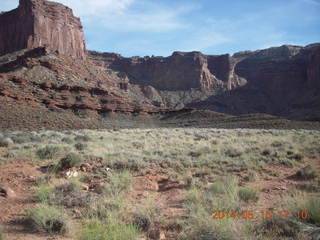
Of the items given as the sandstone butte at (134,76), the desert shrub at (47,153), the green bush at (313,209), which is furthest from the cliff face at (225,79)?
the green bush at (313,209)

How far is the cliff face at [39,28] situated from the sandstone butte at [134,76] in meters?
0.32

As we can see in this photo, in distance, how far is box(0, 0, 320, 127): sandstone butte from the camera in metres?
49.1

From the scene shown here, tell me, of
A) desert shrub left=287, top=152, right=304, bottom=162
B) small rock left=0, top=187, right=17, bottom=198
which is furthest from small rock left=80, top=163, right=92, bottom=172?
desert shrub left=287, top=152, right=304, bottom=162

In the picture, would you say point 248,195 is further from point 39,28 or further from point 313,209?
point 39,28

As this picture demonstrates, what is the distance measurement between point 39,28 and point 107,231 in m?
91.6

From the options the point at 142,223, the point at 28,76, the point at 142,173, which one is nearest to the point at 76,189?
the point at 142,223

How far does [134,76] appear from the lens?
117250 millimetres

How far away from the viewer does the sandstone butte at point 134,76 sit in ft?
161

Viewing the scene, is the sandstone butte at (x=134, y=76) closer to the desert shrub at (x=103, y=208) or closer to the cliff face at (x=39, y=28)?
the cliff face at (x=39, y=28)

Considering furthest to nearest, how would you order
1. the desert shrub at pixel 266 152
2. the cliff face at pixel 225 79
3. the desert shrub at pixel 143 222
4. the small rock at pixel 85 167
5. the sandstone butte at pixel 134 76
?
the cliff face at pixel 225 79 < the sandstone butte at pixel 134 76 < the desert shrub at pixel 266 152 < the small rock at pixel 85 167 < the desert shrub at pixel 143 222

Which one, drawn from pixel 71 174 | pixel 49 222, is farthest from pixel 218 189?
pixel 71 174

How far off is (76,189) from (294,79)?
396 feet

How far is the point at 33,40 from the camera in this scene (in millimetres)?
78875

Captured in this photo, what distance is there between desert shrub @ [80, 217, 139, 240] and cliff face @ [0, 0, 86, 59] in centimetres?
8154
